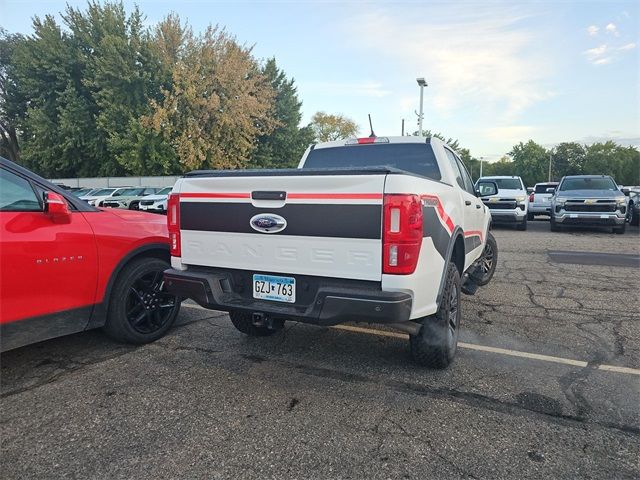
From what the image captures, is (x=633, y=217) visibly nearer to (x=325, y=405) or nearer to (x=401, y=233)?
(x=401, y=233)

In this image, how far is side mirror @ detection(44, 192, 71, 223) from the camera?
11.0 feet

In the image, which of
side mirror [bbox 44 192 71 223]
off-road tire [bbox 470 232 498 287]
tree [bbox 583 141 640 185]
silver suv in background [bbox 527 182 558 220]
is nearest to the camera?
side mirror [bbox 44 192 71 223]

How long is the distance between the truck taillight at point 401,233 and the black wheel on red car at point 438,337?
736 millimetres

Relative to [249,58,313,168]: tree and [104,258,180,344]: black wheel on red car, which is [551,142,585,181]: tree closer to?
[249,58,313,168]: tree

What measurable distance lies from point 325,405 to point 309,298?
28.8 inches

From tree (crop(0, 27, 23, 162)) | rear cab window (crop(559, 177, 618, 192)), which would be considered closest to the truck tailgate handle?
rear cab window (crop(559, 177, 618, 192))

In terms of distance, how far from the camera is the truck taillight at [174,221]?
3.56m

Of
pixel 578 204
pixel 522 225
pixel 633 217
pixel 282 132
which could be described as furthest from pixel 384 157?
pixel 282 132

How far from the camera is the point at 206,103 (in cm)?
3103

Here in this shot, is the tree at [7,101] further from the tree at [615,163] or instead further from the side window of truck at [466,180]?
the tree at [615,163]

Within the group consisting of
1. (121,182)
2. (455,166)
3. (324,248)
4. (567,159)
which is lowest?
(324,248)

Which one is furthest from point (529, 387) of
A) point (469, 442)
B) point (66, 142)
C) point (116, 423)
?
point (66, 142)

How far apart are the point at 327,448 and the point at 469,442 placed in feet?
2.71

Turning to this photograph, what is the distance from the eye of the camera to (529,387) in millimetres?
3309
